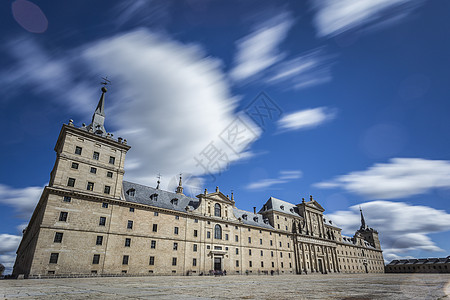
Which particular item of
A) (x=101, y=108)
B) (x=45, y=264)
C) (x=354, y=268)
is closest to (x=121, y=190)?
(x=45, y=264)

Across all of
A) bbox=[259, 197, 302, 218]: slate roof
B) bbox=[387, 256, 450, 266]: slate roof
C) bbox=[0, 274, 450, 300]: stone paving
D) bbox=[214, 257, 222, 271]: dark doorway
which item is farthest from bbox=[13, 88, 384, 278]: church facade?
bbox=[387, 256, 450, 266]: slate roof

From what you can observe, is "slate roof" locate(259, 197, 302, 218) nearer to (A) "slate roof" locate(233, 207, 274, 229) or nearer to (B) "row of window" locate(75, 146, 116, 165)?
(A) "slate roof" locate(233, 207, 274, 229)

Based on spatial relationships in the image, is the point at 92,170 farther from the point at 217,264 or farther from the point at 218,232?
the point at 217,264

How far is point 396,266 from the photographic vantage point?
123250 mm

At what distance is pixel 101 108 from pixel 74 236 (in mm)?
21331

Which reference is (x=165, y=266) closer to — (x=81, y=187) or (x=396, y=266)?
(x=81, y=187)

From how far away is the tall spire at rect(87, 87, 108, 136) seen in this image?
3606 centimetres

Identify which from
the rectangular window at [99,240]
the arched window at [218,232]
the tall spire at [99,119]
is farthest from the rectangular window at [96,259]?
the arched window at [218,232]

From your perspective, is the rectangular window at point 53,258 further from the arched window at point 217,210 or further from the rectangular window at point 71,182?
the arched window at point 217,210

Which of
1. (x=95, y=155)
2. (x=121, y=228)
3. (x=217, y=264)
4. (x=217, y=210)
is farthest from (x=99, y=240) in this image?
(x=217, y=210)

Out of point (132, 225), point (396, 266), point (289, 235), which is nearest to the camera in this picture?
point (132, 225)

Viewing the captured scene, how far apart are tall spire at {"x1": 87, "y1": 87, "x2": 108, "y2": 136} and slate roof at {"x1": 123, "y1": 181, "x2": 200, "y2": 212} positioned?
9.07 metres

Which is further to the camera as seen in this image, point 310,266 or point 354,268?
point 354,268

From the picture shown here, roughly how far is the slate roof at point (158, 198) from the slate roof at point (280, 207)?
25.0 meters
